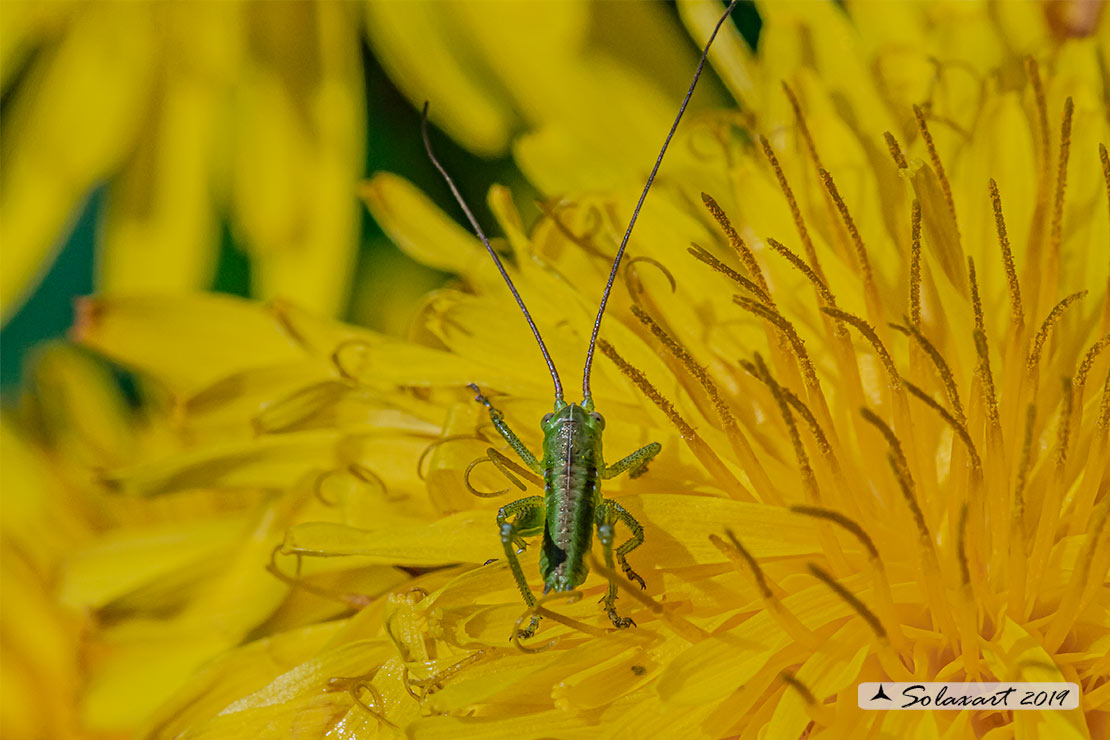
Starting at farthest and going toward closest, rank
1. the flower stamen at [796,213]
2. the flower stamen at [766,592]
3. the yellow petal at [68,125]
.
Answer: the yellow petal at [68,125] → the flower stamen at [796,213] → the flower stamen at [766,592]

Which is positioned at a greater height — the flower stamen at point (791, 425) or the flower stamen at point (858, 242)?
the flower stamen at point (858, 242)

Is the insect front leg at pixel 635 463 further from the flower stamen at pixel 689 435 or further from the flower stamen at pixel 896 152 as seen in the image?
the flower stamen at pixel 896 152

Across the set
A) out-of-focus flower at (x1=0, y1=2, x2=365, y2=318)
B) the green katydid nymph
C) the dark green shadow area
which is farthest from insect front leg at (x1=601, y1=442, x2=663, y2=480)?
the dark green shadow area

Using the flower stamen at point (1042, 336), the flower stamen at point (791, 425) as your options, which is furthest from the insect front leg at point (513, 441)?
the flower stamen at point (1042, 336)

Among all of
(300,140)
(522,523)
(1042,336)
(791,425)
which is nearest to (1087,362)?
(1042,336)

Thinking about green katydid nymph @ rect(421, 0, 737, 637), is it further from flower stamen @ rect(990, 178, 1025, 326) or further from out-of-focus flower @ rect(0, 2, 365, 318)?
out-of-focus flower @ rect(0, 2, 365, 318)

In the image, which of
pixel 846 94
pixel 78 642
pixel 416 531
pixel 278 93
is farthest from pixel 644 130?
pixel 78 642

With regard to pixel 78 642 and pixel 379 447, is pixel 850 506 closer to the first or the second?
pixel 379 447
